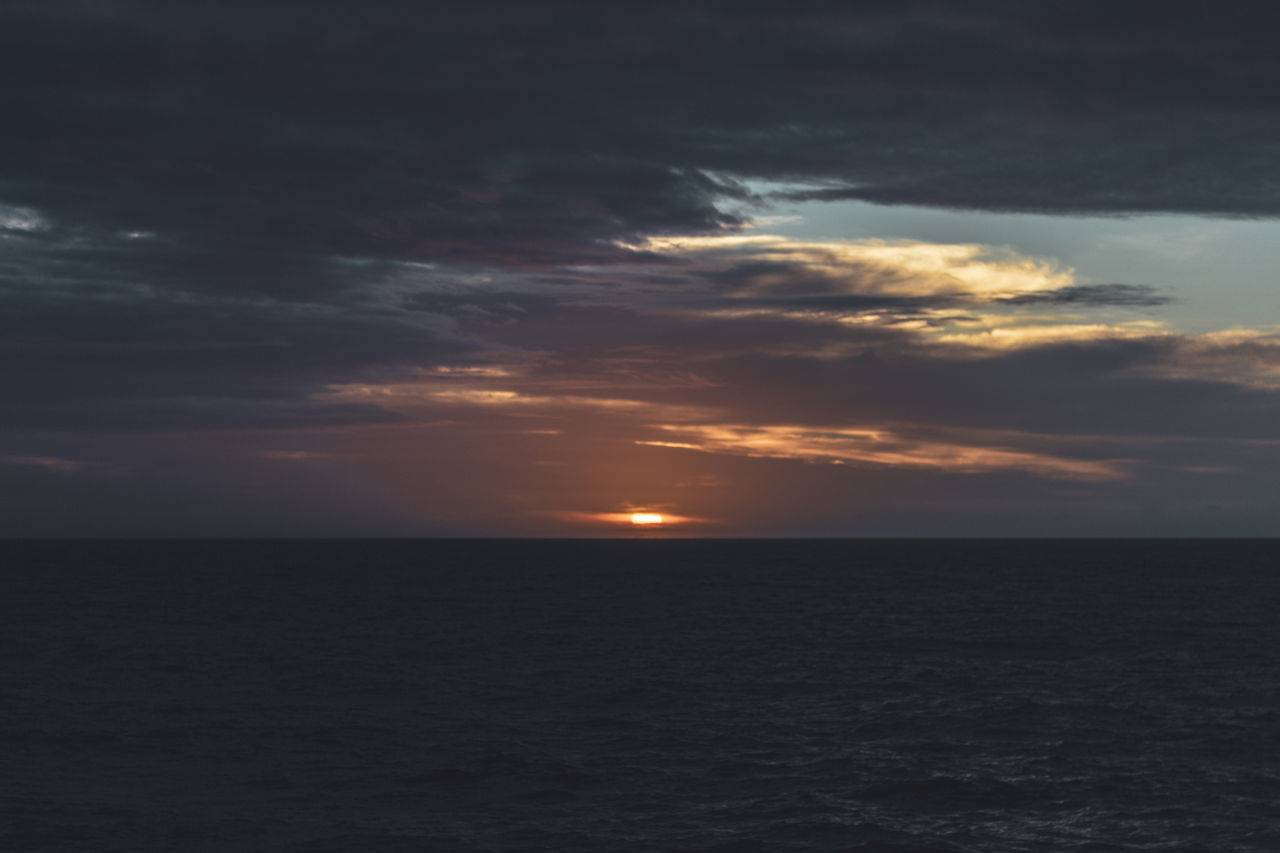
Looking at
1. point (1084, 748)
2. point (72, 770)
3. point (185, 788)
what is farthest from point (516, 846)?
point (1084, 748)

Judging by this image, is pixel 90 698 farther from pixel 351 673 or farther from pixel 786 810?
pixel 786 810

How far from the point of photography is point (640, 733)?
4541 centimetres

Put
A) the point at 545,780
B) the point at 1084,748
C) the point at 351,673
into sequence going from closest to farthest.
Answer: the point at 545,780, the point at 1084,748, the point at 351,673

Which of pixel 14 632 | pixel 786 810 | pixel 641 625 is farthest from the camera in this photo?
pixel 641 625

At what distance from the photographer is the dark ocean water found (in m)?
32.5

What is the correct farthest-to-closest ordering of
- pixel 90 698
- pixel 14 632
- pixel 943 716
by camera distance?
pixel 14 632, pixel 90 698, pixel 943 716

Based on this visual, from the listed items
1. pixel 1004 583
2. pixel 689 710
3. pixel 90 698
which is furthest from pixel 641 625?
pixel 1004 583

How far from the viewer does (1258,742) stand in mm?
43438

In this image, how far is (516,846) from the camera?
101ft

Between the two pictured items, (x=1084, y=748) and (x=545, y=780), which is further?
(x=1084, y=748)

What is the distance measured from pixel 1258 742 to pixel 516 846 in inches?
1233

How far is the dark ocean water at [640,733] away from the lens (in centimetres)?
3253

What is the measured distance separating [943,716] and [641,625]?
146 feet

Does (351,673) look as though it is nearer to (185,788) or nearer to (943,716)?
(185,788)
